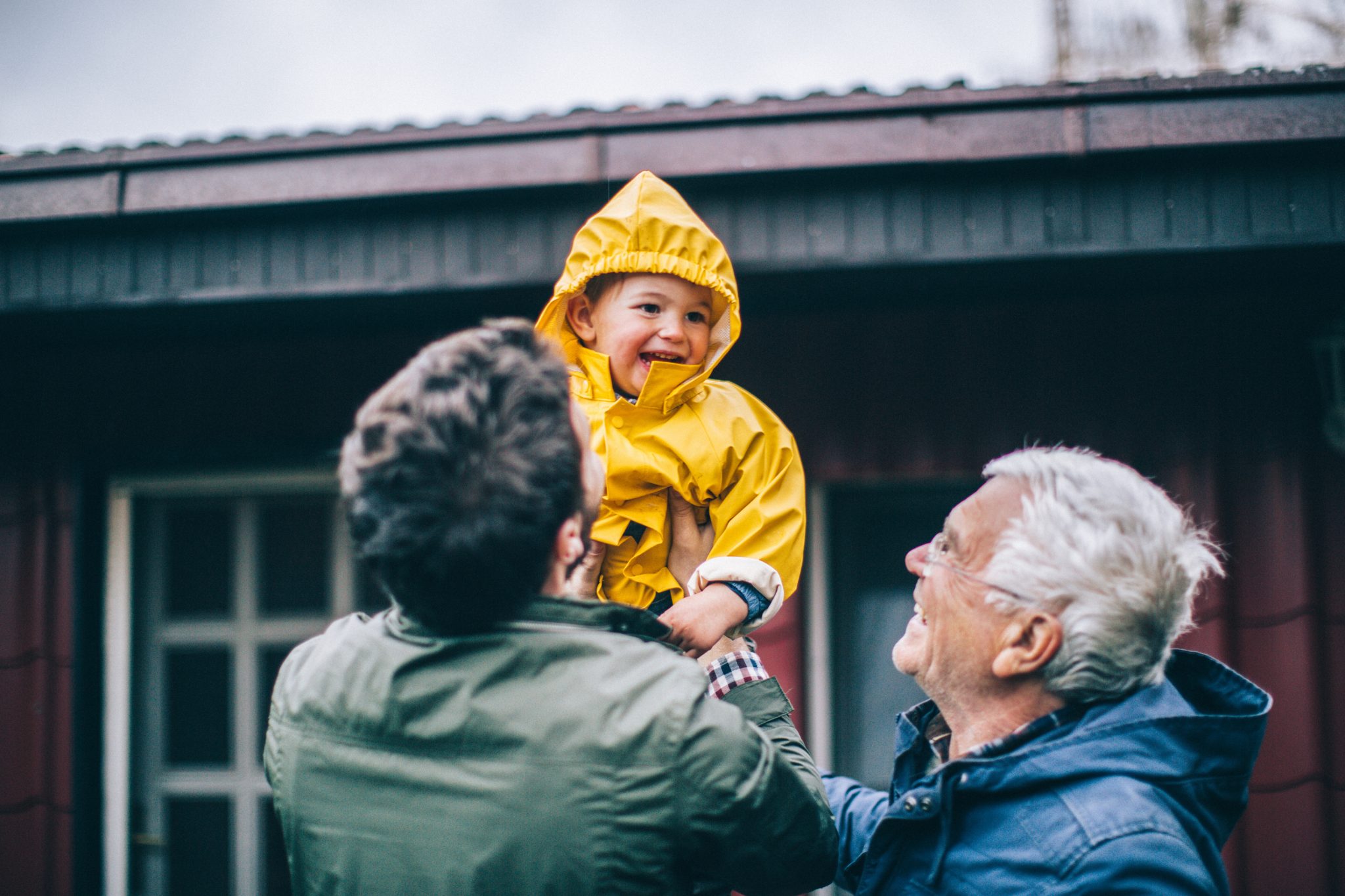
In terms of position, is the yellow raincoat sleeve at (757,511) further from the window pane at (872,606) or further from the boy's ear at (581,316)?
the window pane at (872,606)

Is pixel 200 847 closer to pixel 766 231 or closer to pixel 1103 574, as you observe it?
pixel 766 231

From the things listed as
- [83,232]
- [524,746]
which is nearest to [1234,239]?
[524,746]

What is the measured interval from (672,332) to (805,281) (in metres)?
1.14

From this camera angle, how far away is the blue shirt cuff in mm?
1307

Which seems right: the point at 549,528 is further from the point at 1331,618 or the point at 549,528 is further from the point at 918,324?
the point at 1331,618

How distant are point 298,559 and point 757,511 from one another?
2.37m

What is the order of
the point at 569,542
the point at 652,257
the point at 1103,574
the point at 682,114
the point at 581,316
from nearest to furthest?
the point at 569,542 → the point at 1103,574 → the point at 652,257 → the point at 581,316 → the point at 682,114

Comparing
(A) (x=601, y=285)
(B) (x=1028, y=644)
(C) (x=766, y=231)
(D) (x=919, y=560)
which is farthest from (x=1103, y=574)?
(C) (x=766, y=231)

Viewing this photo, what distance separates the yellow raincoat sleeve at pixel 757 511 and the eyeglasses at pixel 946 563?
0.70 feet

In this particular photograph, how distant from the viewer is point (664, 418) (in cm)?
147

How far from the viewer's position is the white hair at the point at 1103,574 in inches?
43.6

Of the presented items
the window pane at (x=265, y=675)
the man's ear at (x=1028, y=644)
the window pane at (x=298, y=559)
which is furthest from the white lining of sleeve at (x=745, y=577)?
the window pane at (x=265, y=675)

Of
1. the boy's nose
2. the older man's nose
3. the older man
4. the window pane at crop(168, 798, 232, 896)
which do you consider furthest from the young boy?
the window pane at crop(168, 798, 232, 896)

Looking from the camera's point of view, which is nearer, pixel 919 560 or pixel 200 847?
pixel 919 560
